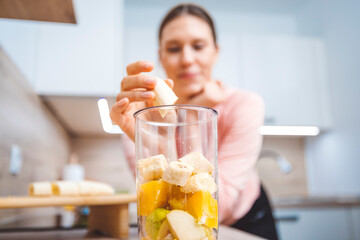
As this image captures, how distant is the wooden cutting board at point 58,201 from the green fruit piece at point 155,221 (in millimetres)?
299

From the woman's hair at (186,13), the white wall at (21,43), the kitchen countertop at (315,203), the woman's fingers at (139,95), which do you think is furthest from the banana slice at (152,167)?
the kitchen countertop at (315,203)

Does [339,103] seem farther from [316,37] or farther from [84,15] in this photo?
[84,15]

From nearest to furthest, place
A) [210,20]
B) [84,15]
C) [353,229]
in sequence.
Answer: [210,20] → [84,15] → [353,229]

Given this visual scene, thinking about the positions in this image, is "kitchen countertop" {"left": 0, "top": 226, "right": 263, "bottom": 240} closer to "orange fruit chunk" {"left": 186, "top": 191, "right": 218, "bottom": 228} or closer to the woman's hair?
"orange fruit chunk" {"left": 186, "top": 191, "right": 218, "bottom": 228}

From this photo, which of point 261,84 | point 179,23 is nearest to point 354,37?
point 261,84

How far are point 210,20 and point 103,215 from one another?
29.5 inches

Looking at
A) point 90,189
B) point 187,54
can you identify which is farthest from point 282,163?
point 90,189

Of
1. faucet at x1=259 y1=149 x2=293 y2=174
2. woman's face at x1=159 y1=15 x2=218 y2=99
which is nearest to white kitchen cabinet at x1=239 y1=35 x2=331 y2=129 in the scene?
faucet at x1=259 y1=149 x2=293 y2=174

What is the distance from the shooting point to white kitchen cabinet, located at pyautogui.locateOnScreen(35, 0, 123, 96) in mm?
1562

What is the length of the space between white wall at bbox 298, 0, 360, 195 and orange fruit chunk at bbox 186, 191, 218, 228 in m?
2.16

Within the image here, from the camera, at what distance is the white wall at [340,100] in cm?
215

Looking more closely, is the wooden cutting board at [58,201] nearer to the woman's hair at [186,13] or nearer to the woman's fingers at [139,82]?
the woman's fingers at [139,82]

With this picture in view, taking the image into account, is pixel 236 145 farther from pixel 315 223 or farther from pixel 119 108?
pixel 315 223

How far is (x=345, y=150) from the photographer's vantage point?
225 centimetres
